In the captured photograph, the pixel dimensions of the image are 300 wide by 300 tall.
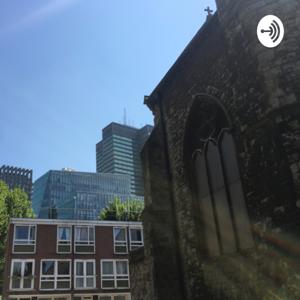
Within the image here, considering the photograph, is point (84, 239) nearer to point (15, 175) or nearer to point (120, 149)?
point (120, 149)

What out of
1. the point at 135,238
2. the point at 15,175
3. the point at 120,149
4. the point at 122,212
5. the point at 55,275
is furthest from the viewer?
the point at 15,175

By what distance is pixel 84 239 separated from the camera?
33062 millimetres

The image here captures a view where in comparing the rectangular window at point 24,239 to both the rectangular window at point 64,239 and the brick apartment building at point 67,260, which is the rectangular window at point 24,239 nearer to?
the brick apartment building at point 67,260

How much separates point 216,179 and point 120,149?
124 m

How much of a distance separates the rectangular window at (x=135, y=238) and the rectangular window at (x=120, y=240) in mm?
543

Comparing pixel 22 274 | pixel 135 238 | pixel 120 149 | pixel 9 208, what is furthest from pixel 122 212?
pixel 120 149

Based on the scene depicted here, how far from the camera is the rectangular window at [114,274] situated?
31.9m

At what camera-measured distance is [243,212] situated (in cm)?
865

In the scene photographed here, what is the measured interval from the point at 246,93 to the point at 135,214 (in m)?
30.7

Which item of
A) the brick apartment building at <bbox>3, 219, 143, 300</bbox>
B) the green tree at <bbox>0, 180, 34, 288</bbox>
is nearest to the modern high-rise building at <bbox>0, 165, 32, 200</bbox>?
the green tree at <bbox>0, 180, 34, 288</bbox>

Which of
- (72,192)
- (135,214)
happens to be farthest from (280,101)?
(72,192)

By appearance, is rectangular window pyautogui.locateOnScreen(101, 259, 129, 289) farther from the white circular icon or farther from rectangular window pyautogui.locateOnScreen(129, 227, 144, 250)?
the white circular icon

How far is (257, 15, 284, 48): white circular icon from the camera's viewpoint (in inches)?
296

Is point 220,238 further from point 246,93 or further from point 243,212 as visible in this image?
point 246,93
